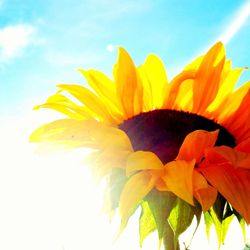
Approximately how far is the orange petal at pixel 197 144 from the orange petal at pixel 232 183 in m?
0.08

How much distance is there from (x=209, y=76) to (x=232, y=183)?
115 centimetres

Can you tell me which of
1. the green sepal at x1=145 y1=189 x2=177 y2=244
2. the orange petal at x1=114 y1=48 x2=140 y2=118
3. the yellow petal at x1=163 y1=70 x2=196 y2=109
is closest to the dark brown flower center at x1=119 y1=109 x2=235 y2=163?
the yellow petal at x1=163 y1=70 x2=196 y2=109

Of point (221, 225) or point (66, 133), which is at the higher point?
point (66, 133)

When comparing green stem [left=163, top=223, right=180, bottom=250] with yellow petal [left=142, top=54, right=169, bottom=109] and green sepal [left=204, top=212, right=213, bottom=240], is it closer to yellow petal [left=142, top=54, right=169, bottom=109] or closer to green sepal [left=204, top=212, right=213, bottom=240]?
green sepal [left=204, top=212, right=213, bottom=240]

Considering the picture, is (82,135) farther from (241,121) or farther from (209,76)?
(241,121)

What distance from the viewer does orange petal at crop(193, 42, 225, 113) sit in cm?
340

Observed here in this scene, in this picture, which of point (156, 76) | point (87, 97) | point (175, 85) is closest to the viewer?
point (87, 97)

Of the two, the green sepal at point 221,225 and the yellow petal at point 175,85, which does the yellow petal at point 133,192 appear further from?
the yellow petal at point 175,85

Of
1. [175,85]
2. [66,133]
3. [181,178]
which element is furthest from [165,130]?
[181,178]

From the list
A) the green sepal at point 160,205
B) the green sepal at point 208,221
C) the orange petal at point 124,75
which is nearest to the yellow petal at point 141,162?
the green sepal at point 160,205

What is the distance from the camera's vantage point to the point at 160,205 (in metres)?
2.47

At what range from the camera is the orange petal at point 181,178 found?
7.63ft

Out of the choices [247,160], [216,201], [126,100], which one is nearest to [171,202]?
[216,201]

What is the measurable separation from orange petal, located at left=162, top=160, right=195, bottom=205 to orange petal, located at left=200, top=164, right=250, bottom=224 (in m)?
0.12
